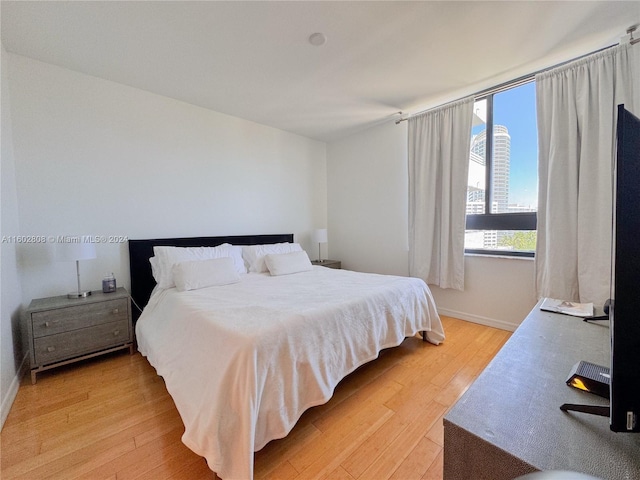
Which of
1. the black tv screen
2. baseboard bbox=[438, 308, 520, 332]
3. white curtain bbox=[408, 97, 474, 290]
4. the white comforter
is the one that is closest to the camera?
the black tv screen

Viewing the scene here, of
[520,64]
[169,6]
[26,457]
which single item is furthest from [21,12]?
[520,64]

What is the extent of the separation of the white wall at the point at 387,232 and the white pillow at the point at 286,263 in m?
1.26

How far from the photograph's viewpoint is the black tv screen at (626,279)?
21.8 inches

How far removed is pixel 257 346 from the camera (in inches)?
48.6

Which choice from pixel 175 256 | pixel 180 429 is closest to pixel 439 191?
pixel 175 256

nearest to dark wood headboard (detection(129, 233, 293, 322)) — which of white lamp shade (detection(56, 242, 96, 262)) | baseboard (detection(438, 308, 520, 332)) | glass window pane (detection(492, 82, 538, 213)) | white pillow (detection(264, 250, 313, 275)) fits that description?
white lamp shade (detection(56, 242, 96, 262))

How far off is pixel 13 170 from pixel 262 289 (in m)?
2.17

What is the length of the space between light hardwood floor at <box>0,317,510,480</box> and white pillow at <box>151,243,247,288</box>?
750 millimetres

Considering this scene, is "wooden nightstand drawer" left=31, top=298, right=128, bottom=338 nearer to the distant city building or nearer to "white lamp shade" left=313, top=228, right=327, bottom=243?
"white lamp shade" left=313, top=228, right=327, bottom=243

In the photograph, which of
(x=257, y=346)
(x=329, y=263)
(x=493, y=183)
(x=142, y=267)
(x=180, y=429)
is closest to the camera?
(x=257, y=346)

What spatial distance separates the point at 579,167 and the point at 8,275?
4545 mm

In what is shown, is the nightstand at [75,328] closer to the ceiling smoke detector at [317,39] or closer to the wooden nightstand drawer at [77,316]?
the wooden nightstand drawer at [77,316]

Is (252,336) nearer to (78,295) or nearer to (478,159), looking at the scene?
(78,295)

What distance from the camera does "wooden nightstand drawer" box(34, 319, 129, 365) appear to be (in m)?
1.93
